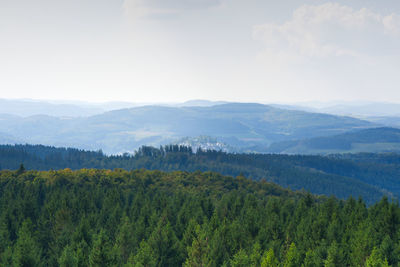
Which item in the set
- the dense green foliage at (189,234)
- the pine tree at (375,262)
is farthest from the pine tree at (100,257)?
the pine tree at (375,262)

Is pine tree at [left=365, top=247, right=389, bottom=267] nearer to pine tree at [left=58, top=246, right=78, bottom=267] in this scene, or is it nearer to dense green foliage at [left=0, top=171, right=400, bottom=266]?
dense green foliage at [left=0, top=171, right=400, bottom=266]

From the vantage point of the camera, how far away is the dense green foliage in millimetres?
70688

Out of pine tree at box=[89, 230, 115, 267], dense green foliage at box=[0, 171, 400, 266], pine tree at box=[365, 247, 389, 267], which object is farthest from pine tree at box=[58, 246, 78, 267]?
pine tree at box=[365, 247, 389, 267]

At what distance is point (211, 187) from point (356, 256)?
397ft

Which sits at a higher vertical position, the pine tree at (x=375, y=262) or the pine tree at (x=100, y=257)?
the pine tree at (x=375, y=262)

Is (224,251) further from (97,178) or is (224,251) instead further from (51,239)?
(97,178)

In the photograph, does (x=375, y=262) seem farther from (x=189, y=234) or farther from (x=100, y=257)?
(x=100, y=257)

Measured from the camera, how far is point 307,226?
8725 cm

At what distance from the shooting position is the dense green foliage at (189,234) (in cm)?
7069

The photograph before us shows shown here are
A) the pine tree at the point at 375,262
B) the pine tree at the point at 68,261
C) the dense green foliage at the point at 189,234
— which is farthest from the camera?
the dense green foliage at the point at 189,234

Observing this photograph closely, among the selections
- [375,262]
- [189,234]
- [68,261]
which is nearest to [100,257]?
[68,261]

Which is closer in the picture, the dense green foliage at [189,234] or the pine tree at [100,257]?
the pine tree at [100,257]

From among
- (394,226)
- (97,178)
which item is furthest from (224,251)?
(97,178)

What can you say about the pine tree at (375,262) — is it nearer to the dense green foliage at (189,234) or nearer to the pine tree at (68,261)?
the dense green foliage at (189,234)
